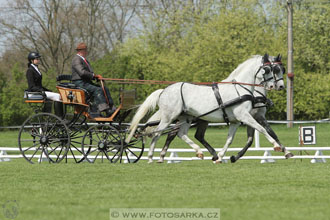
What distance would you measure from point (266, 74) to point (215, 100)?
3.58 ft

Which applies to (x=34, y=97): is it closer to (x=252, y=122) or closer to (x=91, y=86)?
(x=91, y=86)

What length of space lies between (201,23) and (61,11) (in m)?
12.3

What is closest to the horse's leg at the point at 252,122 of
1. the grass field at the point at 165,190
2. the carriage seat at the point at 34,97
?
the grass field at the point at 165,190

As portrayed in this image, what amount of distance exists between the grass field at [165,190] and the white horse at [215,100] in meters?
1.27

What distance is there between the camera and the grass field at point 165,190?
A: 21.7 feet

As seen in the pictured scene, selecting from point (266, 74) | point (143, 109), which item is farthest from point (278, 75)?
point (143, 109)

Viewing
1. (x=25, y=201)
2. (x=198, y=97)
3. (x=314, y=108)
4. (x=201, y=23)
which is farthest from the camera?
(x=201, y=23)

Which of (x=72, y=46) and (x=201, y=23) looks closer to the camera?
(x=201, y=23)

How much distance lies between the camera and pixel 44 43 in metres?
50.2

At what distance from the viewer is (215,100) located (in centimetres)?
1265

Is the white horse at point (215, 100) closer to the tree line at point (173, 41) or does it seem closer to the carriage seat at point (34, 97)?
the carriage seat at point (34, 97)

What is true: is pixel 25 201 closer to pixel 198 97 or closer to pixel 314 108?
pixel 198 97

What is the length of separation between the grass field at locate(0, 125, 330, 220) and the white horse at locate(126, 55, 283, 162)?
50.1 inches

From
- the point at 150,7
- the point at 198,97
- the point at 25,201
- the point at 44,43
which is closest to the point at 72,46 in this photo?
the point at 44,43
